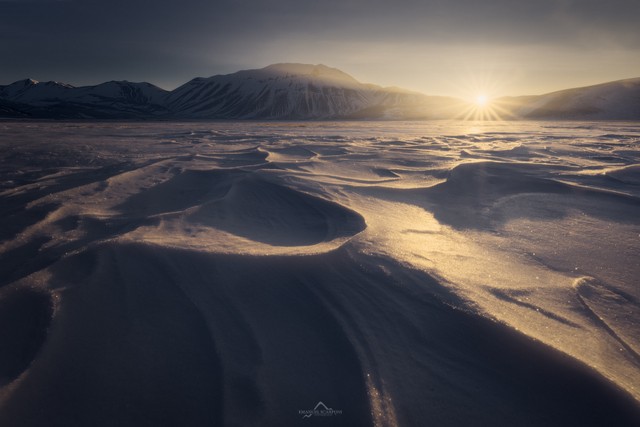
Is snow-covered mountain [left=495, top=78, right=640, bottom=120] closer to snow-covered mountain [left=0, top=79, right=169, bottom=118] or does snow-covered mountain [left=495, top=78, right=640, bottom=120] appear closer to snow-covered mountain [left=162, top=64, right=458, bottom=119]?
snow-covered mountain [left=162, top=64, right=458, bottom=119]

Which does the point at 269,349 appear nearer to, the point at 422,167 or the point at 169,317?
the point at 169,317

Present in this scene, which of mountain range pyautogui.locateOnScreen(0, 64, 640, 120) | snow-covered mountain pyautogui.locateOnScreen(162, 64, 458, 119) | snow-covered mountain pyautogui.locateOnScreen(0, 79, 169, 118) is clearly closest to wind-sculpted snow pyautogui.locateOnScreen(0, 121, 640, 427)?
mountain range pyautogui.locateOnScreen(0, 64, 640, 120)

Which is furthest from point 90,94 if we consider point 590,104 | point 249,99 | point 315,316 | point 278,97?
point 315,316

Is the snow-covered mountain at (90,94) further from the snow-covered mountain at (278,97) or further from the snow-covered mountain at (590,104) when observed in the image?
the snow-covered mountain at (590,104)

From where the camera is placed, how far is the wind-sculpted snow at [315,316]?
1.01 metres

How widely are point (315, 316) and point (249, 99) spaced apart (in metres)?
115

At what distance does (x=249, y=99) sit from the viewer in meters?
107

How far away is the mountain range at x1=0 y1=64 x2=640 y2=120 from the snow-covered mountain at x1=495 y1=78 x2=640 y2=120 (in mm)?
1052

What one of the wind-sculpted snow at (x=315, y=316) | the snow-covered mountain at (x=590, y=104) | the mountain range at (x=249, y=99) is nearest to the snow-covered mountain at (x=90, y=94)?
the mountain range at (x=249, y=99)

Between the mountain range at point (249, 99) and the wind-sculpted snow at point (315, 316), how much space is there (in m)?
67.3

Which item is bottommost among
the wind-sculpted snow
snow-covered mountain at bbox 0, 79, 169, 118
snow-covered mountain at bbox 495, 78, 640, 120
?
the wind-sculpted snow

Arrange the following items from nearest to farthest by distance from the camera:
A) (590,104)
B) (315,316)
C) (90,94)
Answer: (315,316)
(590,104)
(90,94)

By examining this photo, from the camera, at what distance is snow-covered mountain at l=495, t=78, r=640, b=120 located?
4672 cm

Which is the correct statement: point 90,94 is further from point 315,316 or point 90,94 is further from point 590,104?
point 315,316
